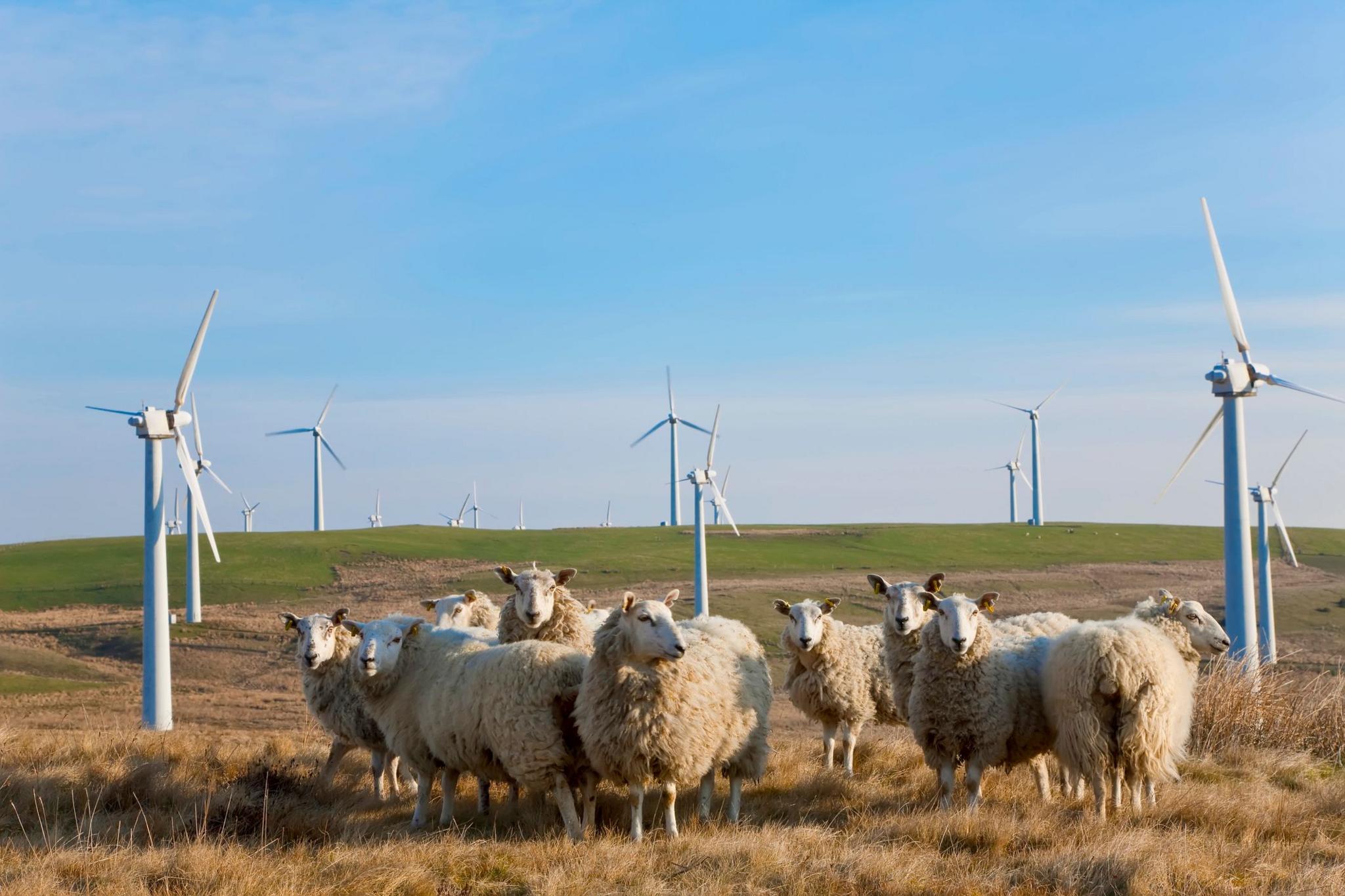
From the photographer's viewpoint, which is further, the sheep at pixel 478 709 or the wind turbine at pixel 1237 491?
the wind turbine at pixel 1237 491

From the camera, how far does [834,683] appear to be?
15.4m

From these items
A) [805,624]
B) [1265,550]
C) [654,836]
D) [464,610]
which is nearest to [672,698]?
[654,836]

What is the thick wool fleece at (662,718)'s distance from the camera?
36.2 feet

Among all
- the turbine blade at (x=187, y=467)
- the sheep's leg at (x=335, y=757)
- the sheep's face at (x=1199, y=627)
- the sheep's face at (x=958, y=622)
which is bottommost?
the sheep's leg at (x=335, y=757)

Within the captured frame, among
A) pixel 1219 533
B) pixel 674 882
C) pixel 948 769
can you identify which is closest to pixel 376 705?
pixel 674 882

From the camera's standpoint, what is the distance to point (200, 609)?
53.5 metres

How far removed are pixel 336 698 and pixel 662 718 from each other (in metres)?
5.04

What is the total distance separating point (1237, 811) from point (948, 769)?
277cm

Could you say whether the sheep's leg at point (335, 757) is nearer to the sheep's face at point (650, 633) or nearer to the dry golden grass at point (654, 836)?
the dry golden grass at point (654, 836)

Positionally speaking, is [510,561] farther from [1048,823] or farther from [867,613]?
[1048,823]

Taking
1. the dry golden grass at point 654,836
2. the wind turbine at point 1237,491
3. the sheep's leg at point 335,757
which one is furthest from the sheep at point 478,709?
the wind turbine at point 1237,491

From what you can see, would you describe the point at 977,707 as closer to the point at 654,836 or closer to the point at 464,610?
the point at 654,836

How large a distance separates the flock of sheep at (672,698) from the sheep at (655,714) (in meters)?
0.02

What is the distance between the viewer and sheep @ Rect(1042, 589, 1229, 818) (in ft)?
38.1
